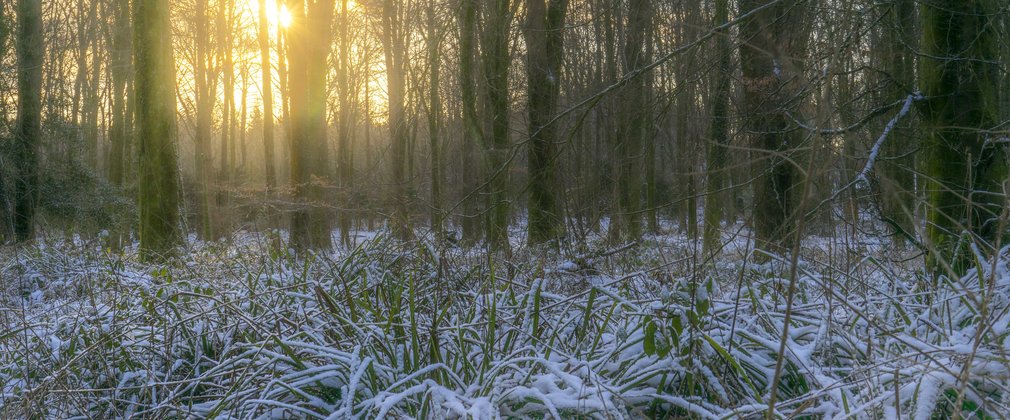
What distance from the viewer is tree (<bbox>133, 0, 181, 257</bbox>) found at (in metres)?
8.20

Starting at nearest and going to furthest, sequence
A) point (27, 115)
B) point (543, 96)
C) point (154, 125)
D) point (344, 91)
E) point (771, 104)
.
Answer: point (771, 104), point (543, 96), point (154, 125), point (27, 115), point (344, 91)

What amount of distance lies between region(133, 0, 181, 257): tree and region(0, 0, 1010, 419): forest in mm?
33

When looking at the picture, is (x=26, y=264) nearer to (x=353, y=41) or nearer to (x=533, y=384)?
(x=533, y=384)

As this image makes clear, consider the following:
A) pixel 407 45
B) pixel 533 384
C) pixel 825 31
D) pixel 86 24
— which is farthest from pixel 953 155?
pixel 86 24

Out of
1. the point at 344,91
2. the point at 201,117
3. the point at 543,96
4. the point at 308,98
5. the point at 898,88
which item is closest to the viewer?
the point at 898,88

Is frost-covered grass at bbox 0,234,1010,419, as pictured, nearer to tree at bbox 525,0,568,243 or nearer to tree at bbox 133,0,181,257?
tree at bbox 525,0,568,243

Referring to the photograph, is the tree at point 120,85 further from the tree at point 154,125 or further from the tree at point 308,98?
the tree at point 154,125

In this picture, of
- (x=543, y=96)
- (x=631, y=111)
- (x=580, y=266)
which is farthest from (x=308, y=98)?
(x=580, y=266)

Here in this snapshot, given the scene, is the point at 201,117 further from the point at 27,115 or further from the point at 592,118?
the point at 592,118

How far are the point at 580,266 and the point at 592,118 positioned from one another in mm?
10262

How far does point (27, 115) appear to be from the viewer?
1140 cm

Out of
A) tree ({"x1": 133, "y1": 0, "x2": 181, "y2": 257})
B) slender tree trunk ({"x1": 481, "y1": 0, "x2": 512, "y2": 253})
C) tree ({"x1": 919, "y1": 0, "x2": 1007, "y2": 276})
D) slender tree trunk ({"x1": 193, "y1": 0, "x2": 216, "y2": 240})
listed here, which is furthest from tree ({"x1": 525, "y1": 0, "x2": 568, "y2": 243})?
slender tree trunk ({"x1": 193, "y1": 0, "x2": 216, "y2": 240})

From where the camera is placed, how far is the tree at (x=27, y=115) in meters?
11.0

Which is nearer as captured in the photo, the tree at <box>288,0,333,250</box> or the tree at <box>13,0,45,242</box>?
the tree at <box>288,0,333,250</box>
